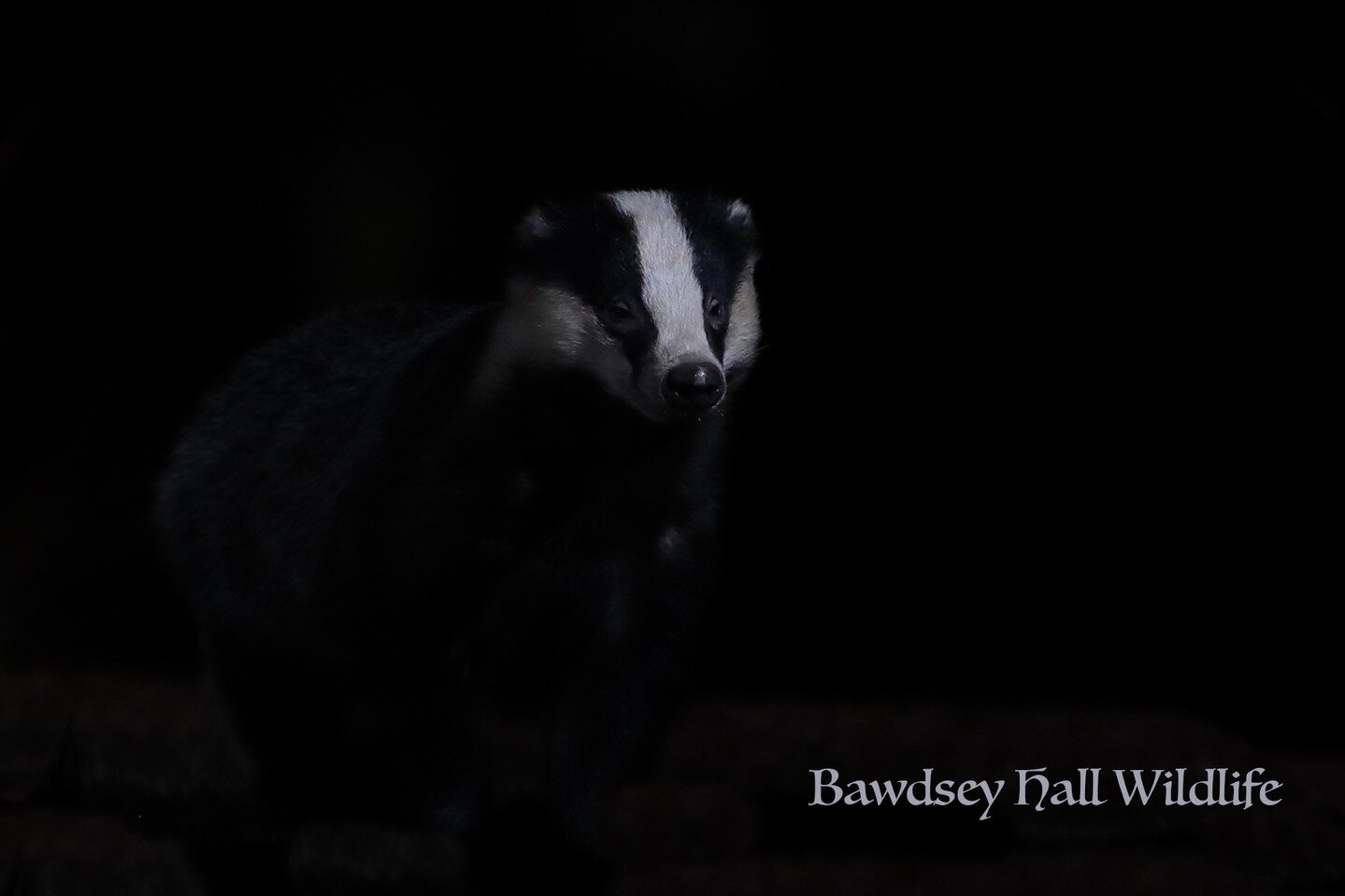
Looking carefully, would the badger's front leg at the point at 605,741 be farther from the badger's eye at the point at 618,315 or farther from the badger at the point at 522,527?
the badger's eye at the point at 618,315

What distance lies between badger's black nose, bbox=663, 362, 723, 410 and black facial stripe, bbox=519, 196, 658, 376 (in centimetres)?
10

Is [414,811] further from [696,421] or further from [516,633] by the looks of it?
[696,421]

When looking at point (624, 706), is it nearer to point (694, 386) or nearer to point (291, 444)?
point (694, 386)

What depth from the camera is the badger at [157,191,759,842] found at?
2.47m

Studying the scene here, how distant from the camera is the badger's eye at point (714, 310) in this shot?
2.48 meters

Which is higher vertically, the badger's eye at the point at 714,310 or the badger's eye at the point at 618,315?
the badger's eye at the point at 714,310

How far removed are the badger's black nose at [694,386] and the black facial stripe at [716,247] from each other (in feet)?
0.52

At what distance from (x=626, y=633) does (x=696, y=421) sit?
38cm

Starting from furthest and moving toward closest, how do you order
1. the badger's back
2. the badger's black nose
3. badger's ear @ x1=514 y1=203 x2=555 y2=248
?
the badger's back, badger's ear @ x1=514 y1=203 x2=555 y2=248, the badger's black nose

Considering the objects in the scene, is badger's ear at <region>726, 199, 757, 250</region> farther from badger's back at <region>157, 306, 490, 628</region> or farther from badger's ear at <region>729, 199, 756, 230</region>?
badger's back at <region>157, 306, 490, 628</region>

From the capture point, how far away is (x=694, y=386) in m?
2.28

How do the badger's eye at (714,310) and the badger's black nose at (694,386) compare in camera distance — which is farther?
the badger's eye at (714,310)

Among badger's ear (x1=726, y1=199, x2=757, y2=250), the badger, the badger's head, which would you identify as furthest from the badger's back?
badger's ear (x1=726, y1=199, x2=757, y2=250)

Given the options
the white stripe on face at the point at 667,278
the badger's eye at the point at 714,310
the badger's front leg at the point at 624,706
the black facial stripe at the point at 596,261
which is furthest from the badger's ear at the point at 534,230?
the badger's front leg at the point at 624,706
